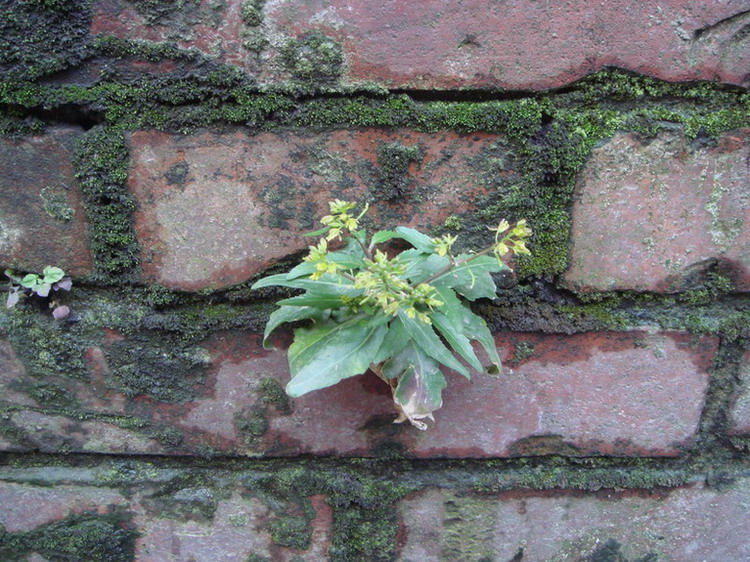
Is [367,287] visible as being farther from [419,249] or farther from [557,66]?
[557,66]

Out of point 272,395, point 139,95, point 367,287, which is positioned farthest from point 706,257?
point 139,95

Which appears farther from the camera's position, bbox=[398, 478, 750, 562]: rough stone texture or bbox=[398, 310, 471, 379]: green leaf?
bbox=[398, 478, 750, 562]: rough stone texture

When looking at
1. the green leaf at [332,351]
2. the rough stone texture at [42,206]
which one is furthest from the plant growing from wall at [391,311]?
the rough stone texture at [42,206]

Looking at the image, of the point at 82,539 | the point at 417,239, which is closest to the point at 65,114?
the point at 417,239

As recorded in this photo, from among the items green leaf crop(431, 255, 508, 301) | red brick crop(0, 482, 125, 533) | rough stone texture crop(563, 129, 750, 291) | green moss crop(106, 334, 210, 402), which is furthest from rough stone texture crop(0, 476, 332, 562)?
rough stone texture crop(563, 129, 750, 291)

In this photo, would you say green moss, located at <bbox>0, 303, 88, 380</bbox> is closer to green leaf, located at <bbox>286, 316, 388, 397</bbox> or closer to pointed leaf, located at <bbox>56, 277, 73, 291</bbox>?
pointed leaf, located at <bbox>56, 277, 73, 291</bbox>

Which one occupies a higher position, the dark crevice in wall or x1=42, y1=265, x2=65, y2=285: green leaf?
the dark crevice in wall

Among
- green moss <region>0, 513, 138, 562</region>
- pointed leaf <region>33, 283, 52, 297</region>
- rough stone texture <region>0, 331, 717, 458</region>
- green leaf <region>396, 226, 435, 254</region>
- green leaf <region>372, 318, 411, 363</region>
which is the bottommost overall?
green moss <region>0, 513, 138, 562</region>
